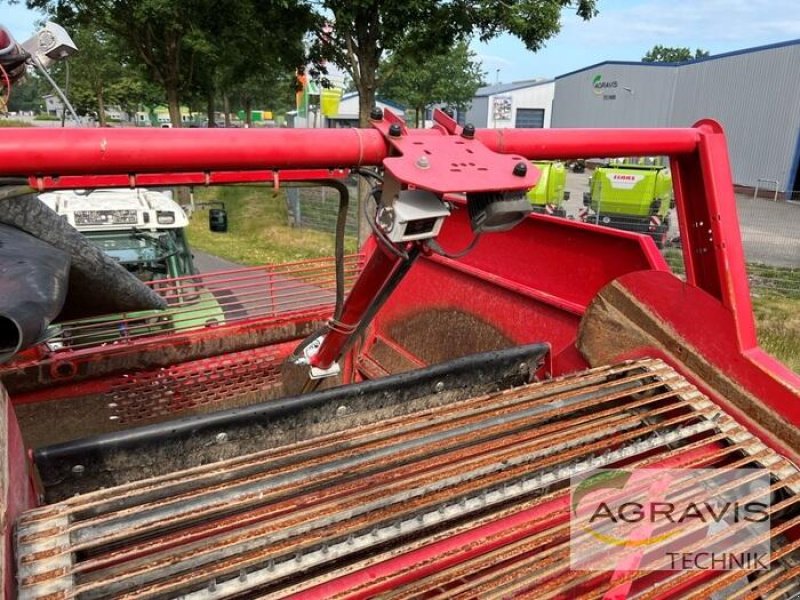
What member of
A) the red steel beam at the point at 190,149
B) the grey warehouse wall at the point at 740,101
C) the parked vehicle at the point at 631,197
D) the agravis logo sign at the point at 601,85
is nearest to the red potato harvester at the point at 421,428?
the red steel beam at the point at 190,149

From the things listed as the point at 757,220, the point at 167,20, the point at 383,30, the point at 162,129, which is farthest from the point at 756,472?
the point at 757,220

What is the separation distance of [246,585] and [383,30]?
7.23 metres

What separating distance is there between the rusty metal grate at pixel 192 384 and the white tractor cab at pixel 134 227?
192cm

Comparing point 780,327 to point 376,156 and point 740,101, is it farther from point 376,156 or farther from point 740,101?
point 740,101

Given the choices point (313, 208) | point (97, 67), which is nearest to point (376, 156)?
point (313, 208)

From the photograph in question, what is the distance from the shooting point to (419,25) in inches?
287

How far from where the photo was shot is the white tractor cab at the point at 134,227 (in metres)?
4.81

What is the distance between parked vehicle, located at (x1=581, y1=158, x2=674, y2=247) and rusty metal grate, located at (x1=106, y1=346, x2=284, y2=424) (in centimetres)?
1170

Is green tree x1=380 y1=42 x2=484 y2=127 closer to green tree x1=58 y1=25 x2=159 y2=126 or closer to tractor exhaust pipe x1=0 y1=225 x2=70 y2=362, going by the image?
green tree x1=58 y1=25 x2=159 y2=126

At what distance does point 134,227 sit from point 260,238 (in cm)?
903

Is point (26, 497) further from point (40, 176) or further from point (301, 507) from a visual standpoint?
point (40, 176)

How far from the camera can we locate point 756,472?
181 centimetres

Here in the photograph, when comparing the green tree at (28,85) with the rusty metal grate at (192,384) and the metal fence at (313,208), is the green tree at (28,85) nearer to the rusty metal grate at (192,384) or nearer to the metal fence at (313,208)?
the rusty metal grate at (192,384)

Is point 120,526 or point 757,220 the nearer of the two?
point 120,526
